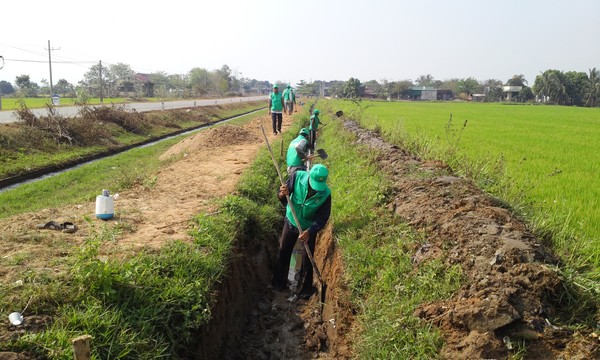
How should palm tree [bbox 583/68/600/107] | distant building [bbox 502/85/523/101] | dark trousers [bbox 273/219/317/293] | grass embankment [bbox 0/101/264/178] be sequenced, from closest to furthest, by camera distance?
dark trousers [bbox 273/219/317/293], grass embankment [bbox 0/101/264/178], palm tree [bbox 583/68/600/107], distant building [bbox 502/85/523/101]

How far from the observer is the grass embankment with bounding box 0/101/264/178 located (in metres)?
11.2

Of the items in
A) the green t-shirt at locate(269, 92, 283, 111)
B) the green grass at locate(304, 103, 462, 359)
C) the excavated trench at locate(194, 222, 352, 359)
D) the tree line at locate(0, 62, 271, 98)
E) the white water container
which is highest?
the tree line at locate(0, 62, 271, 98)

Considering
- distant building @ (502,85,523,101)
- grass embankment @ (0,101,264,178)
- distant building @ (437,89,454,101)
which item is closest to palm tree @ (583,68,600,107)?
distant building @ (502,85,523,101)

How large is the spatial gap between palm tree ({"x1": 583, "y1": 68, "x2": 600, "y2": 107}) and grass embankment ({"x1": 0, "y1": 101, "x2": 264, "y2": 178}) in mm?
67272

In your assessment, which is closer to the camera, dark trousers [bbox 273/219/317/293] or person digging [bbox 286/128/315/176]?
dark trousers [bbox 273/219/317/293]

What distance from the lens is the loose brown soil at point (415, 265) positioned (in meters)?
2.82

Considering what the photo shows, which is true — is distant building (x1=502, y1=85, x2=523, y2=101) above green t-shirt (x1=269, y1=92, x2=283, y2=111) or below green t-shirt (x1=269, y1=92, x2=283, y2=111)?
above

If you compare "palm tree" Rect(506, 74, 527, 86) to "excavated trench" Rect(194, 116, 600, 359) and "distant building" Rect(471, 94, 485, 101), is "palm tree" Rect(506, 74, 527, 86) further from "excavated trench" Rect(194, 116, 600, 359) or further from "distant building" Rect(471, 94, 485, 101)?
"excavated trench" Rect(194, 116, 600, 359)

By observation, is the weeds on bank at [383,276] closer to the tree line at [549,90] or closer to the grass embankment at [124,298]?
the grass embankment at [124,298]

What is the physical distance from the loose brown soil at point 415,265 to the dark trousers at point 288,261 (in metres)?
0.24

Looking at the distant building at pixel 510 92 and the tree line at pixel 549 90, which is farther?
the distant building at pixel 510 92

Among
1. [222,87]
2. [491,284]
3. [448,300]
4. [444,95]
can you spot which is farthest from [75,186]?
[444,95]

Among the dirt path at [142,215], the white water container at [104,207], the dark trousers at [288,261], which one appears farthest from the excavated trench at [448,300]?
the white water container at [104,207]

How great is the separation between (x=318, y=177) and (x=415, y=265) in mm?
1539
